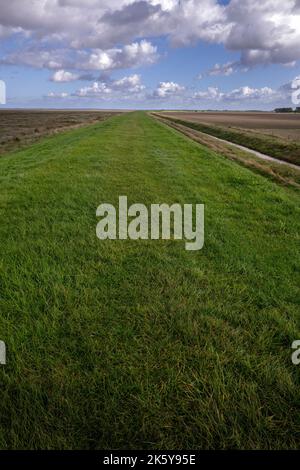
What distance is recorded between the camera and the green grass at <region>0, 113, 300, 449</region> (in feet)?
7.81

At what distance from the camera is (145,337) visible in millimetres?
3287

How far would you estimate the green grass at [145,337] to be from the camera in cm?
238

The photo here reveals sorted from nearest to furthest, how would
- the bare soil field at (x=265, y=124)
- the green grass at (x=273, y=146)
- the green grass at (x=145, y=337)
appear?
the green grass at (x=145, y=337) → the green grass at (x=273, y=146) → the bare soil field at (x=265, y=124)

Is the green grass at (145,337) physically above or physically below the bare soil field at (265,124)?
below

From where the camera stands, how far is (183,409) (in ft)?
8.22

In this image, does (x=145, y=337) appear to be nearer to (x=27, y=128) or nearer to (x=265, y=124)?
(x=27, y=128)

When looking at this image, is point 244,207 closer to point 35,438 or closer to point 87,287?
point 87,287

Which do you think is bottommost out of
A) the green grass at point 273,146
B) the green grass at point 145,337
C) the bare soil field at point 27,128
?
the green grass at point 145,337

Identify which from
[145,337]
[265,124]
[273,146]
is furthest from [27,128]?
[265,124]

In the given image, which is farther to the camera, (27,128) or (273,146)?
(27,128)

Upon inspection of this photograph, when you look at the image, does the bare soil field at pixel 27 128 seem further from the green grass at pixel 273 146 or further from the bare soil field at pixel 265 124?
the bare soil field at pixel 265 124

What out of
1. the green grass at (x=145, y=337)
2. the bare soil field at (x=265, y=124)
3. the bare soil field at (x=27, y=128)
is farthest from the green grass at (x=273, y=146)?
the bare soil field at (x=27, y=128)

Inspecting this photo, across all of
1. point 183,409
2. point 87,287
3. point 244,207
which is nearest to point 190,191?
point 244,207
